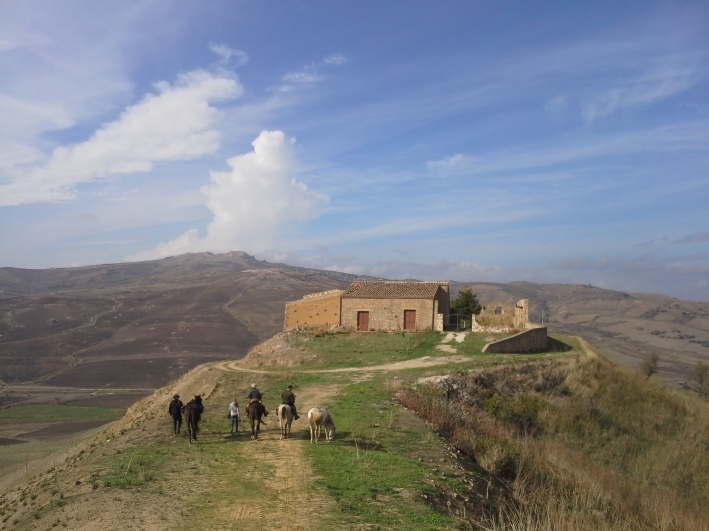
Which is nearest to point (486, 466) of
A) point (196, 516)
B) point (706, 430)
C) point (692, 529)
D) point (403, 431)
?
point (403, 431)

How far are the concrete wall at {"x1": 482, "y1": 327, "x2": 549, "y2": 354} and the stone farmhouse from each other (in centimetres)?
646

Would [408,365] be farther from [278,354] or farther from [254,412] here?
[254,412]

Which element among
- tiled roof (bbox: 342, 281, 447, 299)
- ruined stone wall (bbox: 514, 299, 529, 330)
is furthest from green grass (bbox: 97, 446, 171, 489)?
ruined stone wall (bbox: 514, 299, 529, 330)

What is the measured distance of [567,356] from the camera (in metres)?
32.2

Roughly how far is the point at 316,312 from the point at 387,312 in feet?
19.5

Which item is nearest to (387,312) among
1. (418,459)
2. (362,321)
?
(362,321)

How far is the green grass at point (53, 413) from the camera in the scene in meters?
51.2

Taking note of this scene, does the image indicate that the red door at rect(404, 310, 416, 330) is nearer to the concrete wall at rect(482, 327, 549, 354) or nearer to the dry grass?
the concrete wall at rect(482, 327, 549, 354)

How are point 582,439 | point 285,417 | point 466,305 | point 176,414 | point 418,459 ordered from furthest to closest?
1. point 466,305
2. point 582,439
3. point 176,414
4. point 285,417
5. point 418,459

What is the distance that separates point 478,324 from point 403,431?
23783mm

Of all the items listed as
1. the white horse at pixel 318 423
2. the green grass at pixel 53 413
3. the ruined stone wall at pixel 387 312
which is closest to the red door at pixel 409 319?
the ruined stone wall at pixel 387 312

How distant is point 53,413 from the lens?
5444 cm

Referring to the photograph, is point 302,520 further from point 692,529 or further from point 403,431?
point 692,529

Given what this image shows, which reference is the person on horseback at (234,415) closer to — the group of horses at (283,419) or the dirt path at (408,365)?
the group of horses at (283,419)
